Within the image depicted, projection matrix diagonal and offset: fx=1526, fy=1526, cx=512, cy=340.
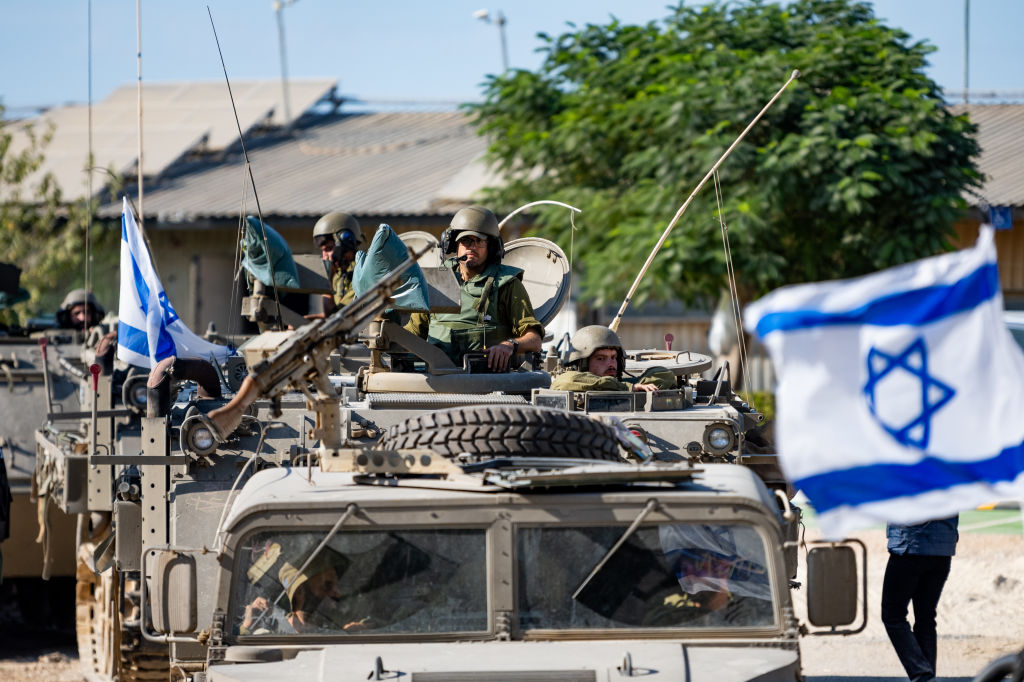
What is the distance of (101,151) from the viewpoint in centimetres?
2570

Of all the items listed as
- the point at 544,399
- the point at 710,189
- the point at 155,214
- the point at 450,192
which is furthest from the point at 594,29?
the point at 544,399

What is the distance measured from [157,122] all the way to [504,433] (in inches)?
954

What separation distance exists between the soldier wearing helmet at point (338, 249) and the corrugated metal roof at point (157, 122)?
1490 centimetres

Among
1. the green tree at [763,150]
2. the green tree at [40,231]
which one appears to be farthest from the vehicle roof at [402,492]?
the green tree at [40,231]

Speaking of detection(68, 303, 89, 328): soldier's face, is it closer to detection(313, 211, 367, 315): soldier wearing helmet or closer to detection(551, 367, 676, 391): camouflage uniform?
detection(313, 211, 367, 315): soldier wearing helmet

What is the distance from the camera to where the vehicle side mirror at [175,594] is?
201 inches

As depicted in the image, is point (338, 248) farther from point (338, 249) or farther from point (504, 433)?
point (504, 433)

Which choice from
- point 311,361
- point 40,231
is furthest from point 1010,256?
point 311,361

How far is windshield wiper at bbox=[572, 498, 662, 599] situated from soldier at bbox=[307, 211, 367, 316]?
464 cm

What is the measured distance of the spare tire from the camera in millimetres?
5430

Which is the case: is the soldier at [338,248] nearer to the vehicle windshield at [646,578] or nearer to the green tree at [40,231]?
the vehicle windshield at [646,578]

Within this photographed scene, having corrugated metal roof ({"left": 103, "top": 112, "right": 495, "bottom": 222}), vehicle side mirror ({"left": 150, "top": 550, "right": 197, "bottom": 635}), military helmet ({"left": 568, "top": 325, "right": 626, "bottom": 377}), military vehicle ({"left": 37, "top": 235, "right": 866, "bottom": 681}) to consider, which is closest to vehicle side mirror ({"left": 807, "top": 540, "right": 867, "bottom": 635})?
military vehicle ({"left": 37, "top": 235, "right": 866, "bottom": 681})

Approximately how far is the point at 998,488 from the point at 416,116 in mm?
25756

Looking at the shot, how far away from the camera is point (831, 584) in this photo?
200 inches
